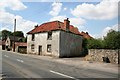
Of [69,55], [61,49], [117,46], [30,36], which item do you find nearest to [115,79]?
[117,46]

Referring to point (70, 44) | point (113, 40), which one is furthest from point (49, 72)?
point (70, 44)

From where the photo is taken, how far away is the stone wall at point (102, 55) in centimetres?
2440

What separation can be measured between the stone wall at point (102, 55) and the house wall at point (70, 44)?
26.8 ft

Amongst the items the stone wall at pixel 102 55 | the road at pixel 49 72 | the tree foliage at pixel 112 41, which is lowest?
the road at pixel 49 72

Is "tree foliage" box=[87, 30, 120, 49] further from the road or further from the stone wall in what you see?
the road

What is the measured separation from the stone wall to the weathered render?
813 cm

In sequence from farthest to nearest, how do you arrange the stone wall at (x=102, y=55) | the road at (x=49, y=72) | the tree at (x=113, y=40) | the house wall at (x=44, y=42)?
the house wall at (x=44, y=42)
the tree at (x=113, y=40)
the stone wall at (x=102, y=55)
the road at (x=49, y=72)

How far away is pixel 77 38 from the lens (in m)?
41.6

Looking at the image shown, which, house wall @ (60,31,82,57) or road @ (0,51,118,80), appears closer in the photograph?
road @ (0,51,118,80)

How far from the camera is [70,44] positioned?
38.7m

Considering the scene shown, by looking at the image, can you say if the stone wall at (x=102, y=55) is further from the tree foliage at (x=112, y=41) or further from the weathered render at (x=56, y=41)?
the weathered render at (x=56, y=41)

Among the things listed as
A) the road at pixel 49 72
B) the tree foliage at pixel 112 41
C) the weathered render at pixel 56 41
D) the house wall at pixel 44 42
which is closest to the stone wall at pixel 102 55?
the tree foliage at pixel 112 41

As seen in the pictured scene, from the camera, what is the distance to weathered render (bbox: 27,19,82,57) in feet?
117

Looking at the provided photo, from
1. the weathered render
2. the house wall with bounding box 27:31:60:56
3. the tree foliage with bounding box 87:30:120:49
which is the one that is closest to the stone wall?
the tree foliage with bounding box 87:30:120:49
